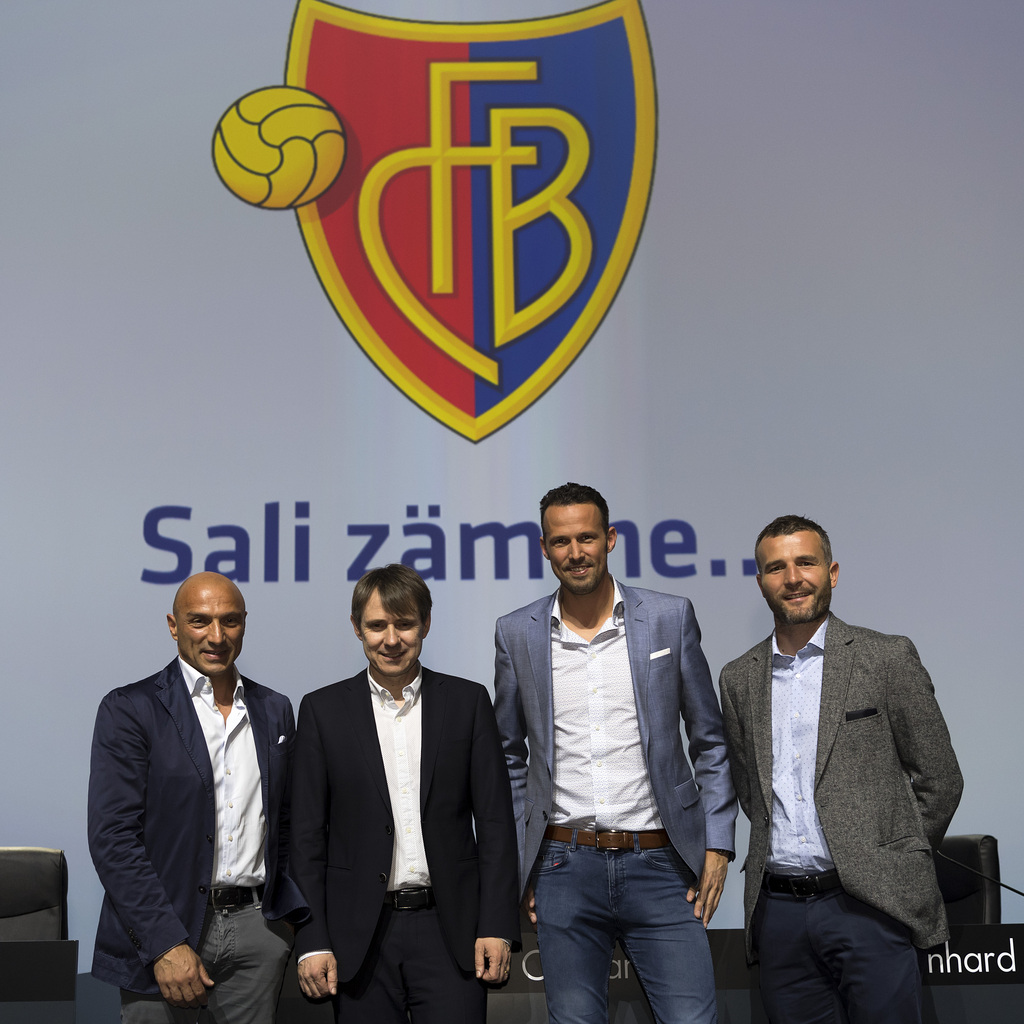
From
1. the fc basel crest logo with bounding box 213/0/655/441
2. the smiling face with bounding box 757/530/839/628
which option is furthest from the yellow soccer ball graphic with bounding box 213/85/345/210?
the smiling face with bounding box 757/530/839/628

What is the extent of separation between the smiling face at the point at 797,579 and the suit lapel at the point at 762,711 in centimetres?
10

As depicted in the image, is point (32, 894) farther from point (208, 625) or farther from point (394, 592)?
point (394, 592)

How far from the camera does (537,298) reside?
3.65 metres

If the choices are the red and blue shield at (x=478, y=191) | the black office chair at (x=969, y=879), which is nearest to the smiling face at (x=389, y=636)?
the red and blue shield at (x=478, y=191)

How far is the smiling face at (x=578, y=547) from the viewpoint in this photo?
2439 millimetres

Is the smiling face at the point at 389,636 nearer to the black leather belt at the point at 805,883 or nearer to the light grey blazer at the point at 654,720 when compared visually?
the light grey blazer at the point at 654,720

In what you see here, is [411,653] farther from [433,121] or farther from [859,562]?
[433,121]

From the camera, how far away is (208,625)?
240 cm

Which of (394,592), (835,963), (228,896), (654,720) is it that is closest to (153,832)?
(228,896)

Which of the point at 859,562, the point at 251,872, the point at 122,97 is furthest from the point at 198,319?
the point at 859,562

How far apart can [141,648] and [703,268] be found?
2257 mm

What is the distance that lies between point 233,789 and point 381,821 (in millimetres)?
365

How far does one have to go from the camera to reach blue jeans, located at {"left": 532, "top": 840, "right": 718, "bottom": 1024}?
231 centimetres

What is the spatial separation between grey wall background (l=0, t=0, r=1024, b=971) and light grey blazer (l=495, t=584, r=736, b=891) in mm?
1040
